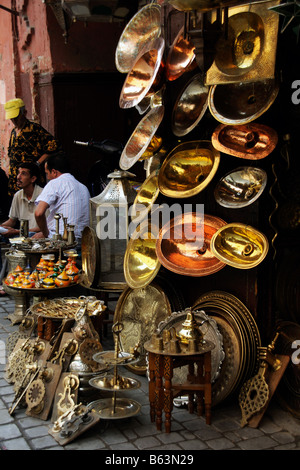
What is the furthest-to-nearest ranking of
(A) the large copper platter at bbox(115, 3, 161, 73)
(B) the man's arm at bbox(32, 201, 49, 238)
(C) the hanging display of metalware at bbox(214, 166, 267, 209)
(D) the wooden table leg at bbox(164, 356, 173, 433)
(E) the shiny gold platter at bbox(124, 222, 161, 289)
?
(B) the man's arm at bbox(32, 201, 49, 238)
(A) the large copper platter at bbox(115, 3, 161, 73)
(E) the shiny gold platter at bbox(124, 222, 161, 289)
(C) the hanging display of metalware at bbox(214, 166, 267, 209)
(D) the wooden table leg at bbox(164, 356, 173, 433)

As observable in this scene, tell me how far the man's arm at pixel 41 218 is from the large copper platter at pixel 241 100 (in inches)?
115

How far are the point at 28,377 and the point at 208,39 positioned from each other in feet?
8.60

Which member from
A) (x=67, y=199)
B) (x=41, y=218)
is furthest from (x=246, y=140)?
(x=41, y=218)

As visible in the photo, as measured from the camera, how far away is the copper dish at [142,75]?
4.84 meters

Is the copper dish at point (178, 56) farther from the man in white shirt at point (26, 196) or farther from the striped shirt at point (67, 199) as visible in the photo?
the man in white shirt at point (26, 196)

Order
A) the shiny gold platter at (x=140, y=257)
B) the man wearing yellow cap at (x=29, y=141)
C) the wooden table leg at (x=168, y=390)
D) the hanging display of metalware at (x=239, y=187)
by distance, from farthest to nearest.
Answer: the man wearing yellow cap at (x=29, y=141) → the shiny gold platter at (x=140, y=257) → the hanging display of metalware at (x=239, y=187) → the wooden table leg at (x=168, y=390)

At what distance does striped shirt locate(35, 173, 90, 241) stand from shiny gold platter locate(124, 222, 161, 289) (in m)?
1.64

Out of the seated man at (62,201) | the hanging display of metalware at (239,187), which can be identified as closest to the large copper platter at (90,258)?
the seated man at (62,201)

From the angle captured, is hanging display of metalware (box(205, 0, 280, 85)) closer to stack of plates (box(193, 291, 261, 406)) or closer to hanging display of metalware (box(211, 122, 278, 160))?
hanging display of metalware (box(211, 122, 278, 160))

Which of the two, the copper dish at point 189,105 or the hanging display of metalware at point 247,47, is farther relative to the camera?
the copper dish at point 189,105

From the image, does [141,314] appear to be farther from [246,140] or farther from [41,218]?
[41,218]

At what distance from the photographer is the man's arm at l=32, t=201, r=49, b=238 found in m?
6.75

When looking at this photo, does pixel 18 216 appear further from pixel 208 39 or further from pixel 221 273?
pixel 208 39

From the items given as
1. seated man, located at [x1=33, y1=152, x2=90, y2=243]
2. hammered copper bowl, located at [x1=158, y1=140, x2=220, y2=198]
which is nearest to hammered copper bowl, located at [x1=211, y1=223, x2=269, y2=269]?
hammered copper bowl, located at [x1=158, y1=140, x2=220, y2=198]
